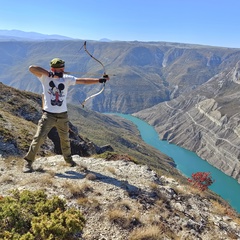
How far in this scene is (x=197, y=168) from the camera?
12000cm

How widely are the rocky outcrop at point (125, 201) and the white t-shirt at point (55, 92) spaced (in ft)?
7.29

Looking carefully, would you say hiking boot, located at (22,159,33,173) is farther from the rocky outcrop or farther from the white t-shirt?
the white t-shirt

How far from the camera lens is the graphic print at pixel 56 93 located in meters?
8.90

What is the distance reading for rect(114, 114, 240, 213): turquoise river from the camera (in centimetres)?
9538

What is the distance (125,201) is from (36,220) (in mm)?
2939

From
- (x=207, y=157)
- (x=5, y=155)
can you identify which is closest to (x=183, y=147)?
(x=207, y=157)

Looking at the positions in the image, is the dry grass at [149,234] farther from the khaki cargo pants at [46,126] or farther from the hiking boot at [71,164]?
the hiking boot at [71,164]

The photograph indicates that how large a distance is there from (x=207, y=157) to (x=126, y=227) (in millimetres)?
129489

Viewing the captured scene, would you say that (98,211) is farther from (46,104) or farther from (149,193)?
(46,104)

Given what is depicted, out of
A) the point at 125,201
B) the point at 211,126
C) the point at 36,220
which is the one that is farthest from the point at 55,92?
the point at 211,126

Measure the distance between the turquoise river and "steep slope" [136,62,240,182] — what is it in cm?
284

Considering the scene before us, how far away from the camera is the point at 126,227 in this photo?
7.00m

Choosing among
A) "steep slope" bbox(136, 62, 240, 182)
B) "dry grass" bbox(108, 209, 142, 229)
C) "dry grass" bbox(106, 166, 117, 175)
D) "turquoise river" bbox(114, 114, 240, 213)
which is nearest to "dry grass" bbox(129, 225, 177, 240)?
"dry grass" bbox(108, 209, 142, 229)

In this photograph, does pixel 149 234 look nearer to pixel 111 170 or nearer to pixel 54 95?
pixel 111 170
